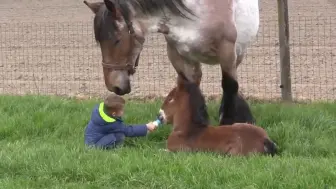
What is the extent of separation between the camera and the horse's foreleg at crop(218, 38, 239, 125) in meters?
5.77

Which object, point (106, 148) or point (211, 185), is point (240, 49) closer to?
point (106, 148)

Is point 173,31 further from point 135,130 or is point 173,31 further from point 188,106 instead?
point 135,130

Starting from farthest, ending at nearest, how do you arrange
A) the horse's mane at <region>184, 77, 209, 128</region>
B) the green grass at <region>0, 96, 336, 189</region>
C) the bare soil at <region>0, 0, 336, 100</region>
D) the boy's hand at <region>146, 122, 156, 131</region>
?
the bare soil at <region>0, 0, 336, 100</region>, the boy's hand at <region>146, 122, 156, 131</region>, the horse's mane at <region>184, 77, 209, 128</region>, the green grass at <region>0, 96, 336, 189</region>

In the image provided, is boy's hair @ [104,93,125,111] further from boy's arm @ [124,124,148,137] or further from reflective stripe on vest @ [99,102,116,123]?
boy's arm @ [124,124,148,137]

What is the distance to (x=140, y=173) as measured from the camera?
183 inches

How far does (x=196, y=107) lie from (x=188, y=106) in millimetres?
90

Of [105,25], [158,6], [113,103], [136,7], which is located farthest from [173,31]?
[113,103]

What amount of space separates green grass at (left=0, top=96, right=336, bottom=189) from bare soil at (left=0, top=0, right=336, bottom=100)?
77.8 inches

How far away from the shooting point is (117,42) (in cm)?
584

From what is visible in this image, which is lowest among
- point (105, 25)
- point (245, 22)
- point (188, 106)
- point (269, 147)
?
point (269, 147)

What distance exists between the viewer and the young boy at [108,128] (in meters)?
5.77

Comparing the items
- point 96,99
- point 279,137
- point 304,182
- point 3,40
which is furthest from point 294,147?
point 3,40

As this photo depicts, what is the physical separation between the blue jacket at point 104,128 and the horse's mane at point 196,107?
0.55 m

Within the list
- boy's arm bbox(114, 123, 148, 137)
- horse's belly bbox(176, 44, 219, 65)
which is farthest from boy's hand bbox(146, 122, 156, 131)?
horse's belly bbox(176, 44, 219, 65)
